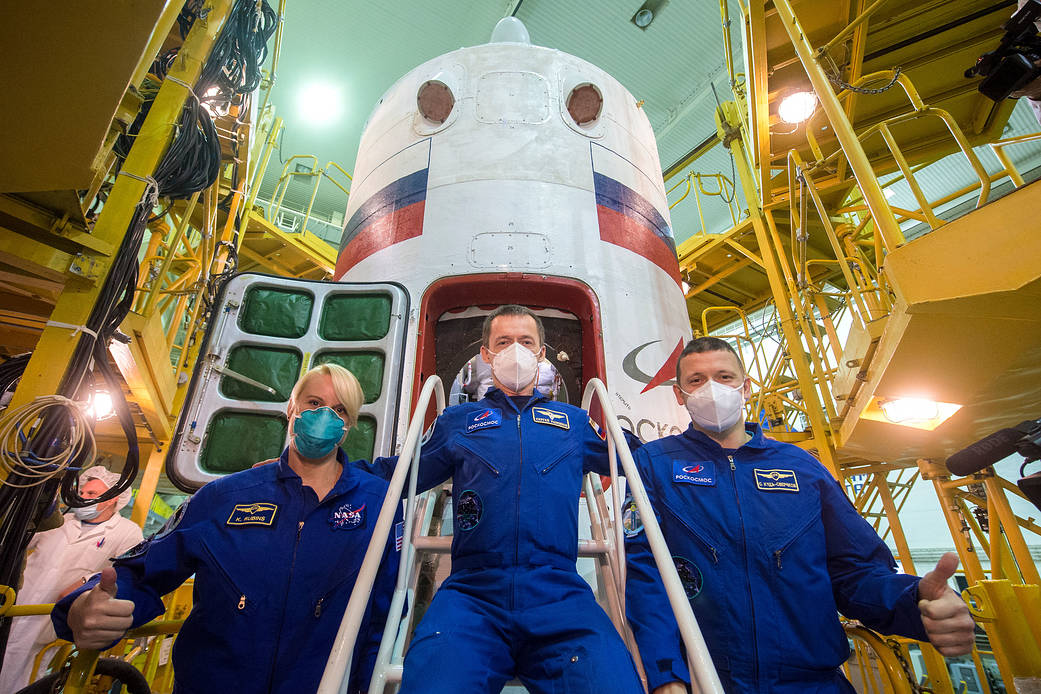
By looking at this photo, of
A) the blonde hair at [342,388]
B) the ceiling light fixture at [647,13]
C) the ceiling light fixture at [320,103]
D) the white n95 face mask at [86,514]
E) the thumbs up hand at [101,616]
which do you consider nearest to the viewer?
the thumbs up hand at [101,616]

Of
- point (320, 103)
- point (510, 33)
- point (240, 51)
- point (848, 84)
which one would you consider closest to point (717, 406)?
point (848, 84)

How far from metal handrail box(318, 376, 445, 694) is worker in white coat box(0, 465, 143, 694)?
14.0 feet

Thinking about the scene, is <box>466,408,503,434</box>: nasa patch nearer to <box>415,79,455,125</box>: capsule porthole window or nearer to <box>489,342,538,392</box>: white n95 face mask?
<box>489,342,538,392</box>: white n95 face mask

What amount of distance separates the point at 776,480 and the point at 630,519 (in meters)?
0.58

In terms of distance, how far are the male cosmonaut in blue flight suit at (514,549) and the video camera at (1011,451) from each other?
1353 millimetres

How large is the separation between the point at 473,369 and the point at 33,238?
281cm

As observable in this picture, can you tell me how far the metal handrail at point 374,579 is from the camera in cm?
118

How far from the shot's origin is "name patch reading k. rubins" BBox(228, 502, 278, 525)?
1845 mm

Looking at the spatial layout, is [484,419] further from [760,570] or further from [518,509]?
[760,570]

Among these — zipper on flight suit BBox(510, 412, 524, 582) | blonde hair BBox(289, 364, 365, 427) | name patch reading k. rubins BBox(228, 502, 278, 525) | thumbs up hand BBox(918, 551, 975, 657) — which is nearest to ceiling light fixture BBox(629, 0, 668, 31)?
blonde hair BBox(289, 364, 365, 427)

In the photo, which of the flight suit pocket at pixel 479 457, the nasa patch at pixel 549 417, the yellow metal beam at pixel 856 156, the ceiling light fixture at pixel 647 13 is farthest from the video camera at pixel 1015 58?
the ceiling light fixture at pixel 647 13

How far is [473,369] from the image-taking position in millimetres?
2676

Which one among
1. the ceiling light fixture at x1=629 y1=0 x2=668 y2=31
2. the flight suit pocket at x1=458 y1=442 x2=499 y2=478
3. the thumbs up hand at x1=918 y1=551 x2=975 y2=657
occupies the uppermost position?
the ceiling light fixture at x1=629 y1=0 x2=668 y2=31

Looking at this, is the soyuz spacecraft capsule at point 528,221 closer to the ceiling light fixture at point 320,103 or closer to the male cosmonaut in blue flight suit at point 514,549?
the male cosmonaut in blue flight suit at point 514,549
